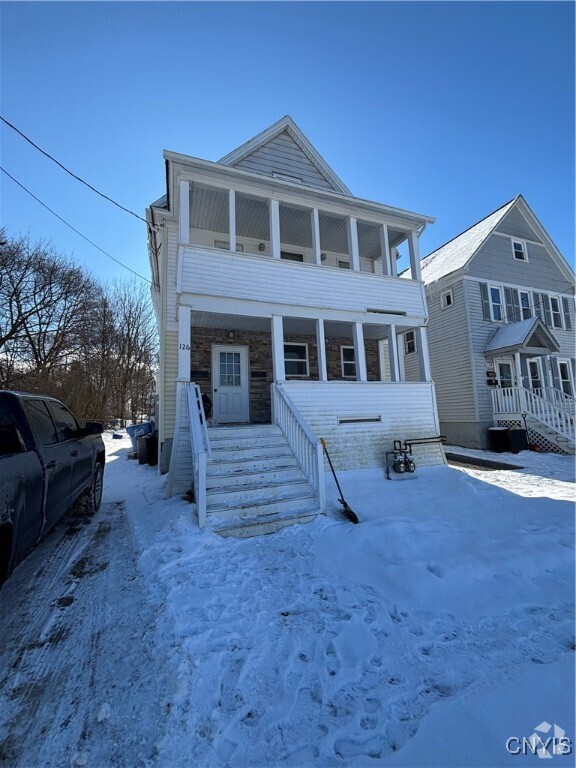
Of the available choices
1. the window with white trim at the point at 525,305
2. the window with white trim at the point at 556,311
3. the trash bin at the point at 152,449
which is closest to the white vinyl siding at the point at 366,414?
the trash bin at the point at 152,449

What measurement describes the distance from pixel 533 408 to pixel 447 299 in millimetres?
5838

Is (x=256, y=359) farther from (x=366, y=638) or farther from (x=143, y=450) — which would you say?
(x=366, y=638)

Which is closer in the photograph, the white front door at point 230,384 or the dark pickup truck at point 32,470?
the dark pickup truck at point 32,470

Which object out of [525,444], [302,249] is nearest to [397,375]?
[302,249]

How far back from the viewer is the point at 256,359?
402 inches

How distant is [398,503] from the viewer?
6055 millimetres

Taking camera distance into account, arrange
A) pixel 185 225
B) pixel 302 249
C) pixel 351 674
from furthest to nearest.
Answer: pixel 302 249
pixel 185 225
pixel 351 674

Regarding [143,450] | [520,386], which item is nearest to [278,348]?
[143,450]

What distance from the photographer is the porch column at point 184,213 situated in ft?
25.2

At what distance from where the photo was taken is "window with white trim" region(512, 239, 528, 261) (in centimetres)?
1599

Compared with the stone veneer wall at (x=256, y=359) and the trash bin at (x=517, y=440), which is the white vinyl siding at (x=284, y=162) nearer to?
the stone veneer wall at (x=256, y=359)

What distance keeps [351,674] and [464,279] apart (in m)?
15.6

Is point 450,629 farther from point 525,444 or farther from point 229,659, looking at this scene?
point 525,444

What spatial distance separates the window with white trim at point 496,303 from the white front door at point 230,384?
11717 millimetres
